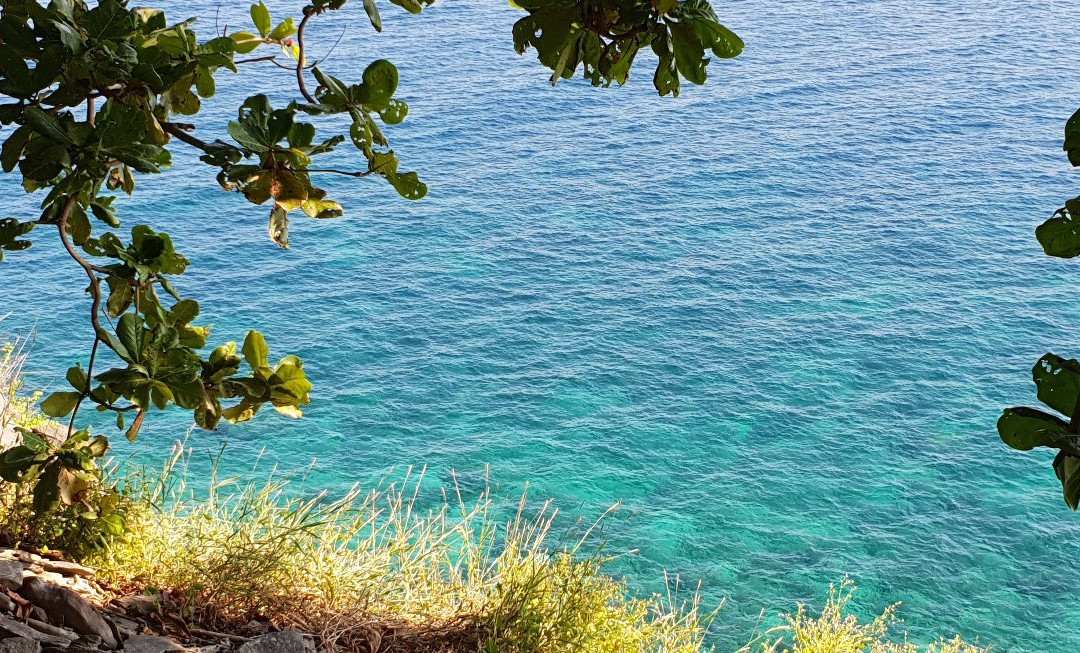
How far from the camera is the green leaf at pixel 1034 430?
85 centimetres

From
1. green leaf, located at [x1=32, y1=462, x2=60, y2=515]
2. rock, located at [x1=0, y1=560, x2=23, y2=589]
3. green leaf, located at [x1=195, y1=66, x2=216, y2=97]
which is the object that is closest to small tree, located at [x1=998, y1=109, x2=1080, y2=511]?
green leaf, located at [x1=195, y1=66, x2=216, y2=97]

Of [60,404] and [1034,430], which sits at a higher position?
[1034,430]

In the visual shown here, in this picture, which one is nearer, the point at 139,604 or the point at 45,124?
the point at 45,124

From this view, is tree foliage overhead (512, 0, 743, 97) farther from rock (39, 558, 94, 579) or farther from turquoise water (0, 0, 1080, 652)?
turquoise water (0, 0, 1080, 652)

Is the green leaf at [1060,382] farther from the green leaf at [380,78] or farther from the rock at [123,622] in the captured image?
the rock at [123,622]

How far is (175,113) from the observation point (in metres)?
1.88

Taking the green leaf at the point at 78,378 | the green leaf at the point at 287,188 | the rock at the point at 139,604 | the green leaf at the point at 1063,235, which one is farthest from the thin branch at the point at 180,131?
the rock at the point at 139,604

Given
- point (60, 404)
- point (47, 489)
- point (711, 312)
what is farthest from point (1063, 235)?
point (711, 312)

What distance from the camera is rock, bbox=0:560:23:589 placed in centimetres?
292

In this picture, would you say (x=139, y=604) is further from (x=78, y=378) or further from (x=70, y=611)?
(x=78, y=378)

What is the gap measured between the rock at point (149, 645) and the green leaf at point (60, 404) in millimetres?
1227

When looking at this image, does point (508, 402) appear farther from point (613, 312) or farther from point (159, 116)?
point (159, 116)

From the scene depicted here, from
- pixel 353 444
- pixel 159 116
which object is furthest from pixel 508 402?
pixel 159 116

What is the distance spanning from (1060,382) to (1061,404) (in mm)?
21
